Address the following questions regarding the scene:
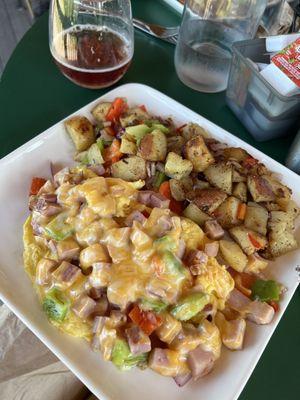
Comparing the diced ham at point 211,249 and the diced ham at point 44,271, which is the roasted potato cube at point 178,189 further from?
the diced ham at point 44,271

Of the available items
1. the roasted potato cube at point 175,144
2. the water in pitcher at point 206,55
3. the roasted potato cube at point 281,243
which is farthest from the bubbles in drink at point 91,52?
the roasted potato cube at point 281,243

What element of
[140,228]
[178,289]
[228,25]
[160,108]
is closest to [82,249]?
[140,228]

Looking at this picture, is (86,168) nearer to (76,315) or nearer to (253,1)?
(76,315)

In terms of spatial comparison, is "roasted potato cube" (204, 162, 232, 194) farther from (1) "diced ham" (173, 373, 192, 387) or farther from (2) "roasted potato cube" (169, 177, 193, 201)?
(1) "diced ham" (173, 373, 192, 387)

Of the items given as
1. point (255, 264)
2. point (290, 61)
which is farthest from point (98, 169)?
point (290, 61)

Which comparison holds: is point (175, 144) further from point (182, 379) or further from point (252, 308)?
point (182, 379)

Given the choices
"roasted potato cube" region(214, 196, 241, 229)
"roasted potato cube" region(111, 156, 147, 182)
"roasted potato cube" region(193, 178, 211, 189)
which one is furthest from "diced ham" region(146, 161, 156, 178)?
"roasted potato cube" region(214, 196, 241, 229)
